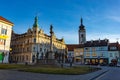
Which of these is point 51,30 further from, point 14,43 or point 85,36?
point 85,36

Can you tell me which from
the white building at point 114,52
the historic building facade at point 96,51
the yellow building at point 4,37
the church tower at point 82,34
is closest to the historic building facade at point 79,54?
the historic building facade at point 96,51

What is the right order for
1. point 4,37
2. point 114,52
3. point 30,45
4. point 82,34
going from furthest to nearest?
point 82,34 < point 114,52 < point 30,45 < point 4,37

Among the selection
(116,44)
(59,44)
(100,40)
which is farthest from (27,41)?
(116,44)

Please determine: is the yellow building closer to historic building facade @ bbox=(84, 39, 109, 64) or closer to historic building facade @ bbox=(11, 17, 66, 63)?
historic building facade @ bbox=(11, 17, 66, 63)

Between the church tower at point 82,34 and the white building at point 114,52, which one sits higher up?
the church tower at point 82,34

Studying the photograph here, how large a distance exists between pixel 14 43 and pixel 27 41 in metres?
11.8

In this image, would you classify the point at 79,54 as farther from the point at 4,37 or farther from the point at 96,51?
the point at 4,37

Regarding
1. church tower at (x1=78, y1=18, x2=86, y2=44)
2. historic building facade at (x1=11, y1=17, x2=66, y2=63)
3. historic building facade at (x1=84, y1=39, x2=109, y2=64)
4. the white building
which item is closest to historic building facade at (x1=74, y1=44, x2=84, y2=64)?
historic building facade at (x1=84, y1=39, x2=109, y2=64)

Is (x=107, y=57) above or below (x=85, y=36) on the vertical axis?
below

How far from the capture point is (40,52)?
3199 inches

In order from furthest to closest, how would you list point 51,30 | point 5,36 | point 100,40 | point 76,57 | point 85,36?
point 85,36 → point 76,57 → point 100,40 → point 5,36 → point 51,30

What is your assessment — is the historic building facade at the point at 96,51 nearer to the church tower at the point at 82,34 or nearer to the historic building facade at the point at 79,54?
the historic building facade at the point at 79,54

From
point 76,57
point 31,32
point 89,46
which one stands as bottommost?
point 76,57

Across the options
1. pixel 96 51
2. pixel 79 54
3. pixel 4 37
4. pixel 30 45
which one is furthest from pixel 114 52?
pixel 4 37
